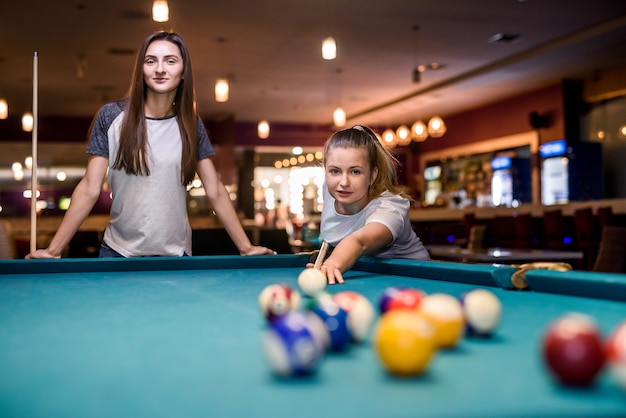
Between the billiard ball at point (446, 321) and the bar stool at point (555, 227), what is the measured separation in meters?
6.83

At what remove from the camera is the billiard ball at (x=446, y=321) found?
1.02 metres

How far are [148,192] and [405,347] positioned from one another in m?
2.06

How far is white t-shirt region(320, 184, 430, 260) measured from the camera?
95.2 inches

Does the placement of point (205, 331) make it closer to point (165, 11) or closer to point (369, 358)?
point (369, 358)

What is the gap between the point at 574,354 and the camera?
2.56 ft

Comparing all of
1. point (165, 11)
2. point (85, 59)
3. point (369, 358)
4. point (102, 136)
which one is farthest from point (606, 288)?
point (85, 59)

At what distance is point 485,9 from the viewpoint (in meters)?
7.34

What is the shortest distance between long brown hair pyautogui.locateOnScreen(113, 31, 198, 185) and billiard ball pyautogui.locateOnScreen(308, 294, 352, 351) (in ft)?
5.71

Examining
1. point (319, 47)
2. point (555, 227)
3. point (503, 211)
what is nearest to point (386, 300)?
point (555, 227)

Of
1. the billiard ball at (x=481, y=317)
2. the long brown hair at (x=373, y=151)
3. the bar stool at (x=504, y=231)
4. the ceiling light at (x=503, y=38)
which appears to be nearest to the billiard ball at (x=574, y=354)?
the billiard ball at (x=481, y=317)

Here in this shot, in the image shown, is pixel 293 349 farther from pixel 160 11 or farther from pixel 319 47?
pixel 319 47

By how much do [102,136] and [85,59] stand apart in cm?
717

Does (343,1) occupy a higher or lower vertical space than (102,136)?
higher

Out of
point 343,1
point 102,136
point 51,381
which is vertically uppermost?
point 343,1
